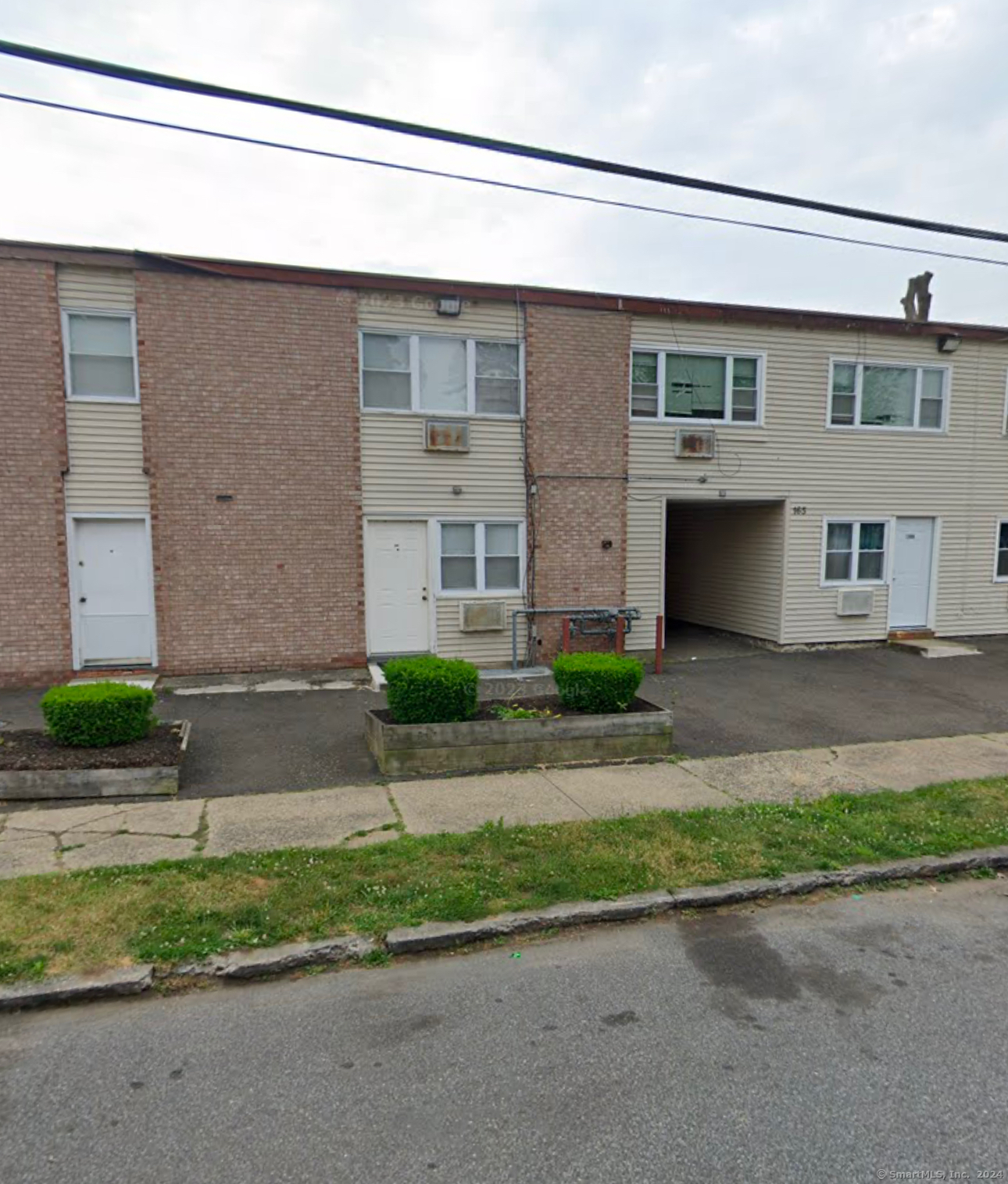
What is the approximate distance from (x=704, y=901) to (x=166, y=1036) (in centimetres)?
287

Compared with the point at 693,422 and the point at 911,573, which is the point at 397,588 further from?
the point at 911,573

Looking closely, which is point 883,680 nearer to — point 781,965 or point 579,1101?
point 781,965

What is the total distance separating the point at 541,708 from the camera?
7.59m

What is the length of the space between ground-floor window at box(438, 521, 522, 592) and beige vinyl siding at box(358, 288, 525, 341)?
297 cm

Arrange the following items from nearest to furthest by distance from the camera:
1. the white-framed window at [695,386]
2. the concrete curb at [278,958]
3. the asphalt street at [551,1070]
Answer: the asphalt street at [551,1070]
the concrete curb at [278,958]
the white-framed window at [695,386]

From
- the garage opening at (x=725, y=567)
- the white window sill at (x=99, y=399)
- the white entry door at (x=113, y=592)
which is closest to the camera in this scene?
the white window sill at (x=99, y=399)

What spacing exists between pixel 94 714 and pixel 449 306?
7730mm

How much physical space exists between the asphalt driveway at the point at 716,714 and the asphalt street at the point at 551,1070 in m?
3.08

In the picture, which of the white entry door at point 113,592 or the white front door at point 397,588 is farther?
the white front door at point 397,588

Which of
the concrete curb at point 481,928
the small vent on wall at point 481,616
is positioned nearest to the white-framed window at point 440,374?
the small vent on wall at point 481,616

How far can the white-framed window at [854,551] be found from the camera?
44.0 feet

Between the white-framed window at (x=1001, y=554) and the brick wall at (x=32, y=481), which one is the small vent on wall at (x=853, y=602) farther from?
the brick wall at (x=32, y=481)

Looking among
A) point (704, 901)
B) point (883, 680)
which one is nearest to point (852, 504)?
point (883, 680)

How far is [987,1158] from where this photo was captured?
2459 millimetres
